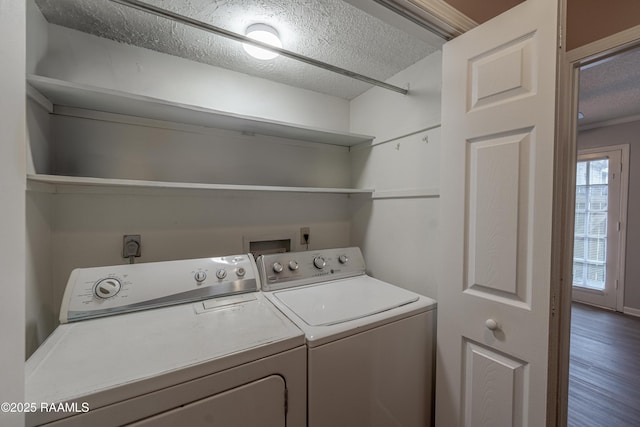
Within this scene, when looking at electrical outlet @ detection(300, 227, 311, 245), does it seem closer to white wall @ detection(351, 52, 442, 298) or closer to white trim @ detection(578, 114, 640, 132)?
white wall @ detection(351, 52, 442, 298)

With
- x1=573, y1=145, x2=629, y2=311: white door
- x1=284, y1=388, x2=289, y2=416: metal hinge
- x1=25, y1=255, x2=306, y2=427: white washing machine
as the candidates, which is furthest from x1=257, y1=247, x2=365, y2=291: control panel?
x1=573, y1=145, x2=629, y2=311: white door

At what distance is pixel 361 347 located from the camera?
1079 millimetres

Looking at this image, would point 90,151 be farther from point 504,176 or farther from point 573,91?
point 573,91

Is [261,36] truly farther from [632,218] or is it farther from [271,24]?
[632,218]

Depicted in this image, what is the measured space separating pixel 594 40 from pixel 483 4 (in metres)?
0.53

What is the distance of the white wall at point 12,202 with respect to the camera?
0.49 m

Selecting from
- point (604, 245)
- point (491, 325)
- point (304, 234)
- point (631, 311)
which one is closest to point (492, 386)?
point (491, 325)

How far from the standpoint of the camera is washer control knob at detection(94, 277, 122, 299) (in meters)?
1.13

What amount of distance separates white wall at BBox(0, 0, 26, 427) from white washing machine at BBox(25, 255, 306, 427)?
167 millimetres

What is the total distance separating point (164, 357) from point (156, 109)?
1.20 meters

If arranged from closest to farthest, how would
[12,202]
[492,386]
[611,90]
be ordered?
[12,202], [492,386], [611,90]

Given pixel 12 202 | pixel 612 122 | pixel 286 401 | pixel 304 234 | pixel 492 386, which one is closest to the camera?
pixel 12 202

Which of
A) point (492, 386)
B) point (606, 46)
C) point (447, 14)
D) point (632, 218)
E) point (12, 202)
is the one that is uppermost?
point (447, 14)

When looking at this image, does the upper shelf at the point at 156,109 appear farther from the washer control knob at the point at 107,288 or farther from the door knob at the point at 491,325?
the door knob at the point at 491,325
